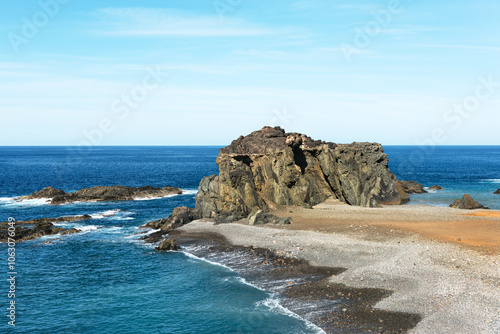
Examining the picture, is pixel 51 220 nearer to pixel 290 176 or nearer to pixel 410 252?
pixel 290 176

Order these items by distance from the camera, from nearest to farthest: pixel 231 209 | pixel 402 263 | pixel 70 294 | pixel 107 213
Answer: pixel 70 294, pixel 402 263, pixel 231 209, pixel 107 213

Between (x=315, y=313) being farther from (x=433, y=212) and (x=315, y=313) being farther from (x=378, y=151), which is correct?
(x=378, y=151)

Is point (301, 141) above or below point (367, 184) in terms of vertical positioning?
above

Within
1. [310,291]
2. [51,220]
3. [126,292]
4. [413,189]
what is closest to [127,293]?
[126,292]

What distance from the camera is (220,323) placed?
1106 inches

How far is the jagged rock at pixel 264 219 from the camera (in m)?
53.8

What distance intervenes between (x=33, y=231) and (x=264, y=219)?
31538 mm

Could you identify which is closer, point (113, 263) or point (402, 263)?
point (402, 263)

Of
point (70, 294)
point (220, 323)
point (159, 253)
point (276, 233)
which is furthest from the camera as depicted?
point (276, 233)

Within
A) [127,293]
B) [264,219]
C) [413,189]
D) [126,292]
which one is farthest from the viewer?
[413,189]

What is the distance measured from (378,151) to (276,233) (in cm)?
3426

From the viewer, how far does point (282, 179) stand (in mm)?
64938

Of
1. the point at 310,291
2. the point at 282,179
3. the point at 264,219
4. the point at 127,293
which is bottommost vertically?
the point at 127,293

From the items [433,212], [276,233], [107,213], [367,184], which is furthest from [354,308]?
[107,213]
